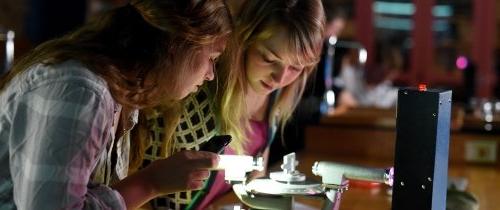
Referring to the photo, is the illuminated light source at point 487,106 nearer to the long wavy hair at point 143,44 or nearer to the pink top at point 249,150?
the pink top at point 249,150

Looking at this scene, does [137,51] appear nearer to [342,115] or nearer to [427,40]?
[342,115]

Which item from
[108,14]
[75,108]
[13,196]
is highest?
[108,14]

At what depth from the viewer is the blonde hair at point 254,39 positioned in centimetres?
160

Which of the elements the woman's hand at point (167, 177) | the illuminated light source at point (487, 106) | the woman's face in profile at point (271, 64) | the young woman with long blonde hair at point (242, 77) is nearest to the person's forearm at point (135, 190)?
the woman's hand at point (167, 177)

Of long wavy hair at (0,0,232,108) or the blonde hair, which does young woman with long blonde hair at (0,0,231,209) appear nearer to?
long wavy hair at (0,0,232,108)

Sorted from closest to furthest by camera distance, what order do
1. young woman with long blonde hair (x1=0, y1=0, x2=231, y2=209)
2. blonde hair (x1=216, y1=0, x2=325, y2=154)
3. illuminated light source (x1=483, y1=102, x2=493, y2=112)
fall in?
young woman with long blonde hair (x1=0, y1=0, x2=231, y2=209) < blonde hair (x1=216, y1=0, x2=325, y2=154) < illuminated light source (x1=483, y1=102, x2=493, y2=112)

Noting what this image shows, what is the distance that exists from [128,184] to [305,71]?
0.79 m

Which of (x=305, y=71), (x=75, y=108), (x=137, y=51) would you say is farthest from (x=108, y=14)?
(x=305, y=71)

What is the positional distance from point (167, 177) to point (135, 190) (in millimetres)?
52

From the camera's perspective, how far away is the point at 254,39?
1663 millimetres

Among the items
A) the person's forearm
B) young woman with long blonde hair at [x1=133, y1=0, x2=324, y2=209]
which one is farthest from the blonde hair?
the person's forearm

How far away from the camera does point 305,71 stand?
1864 mm

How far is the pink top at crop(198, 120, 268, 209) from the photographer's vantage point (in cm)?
171

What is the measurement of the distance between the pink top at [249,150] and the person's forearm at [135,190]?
460 mm
